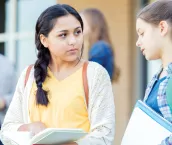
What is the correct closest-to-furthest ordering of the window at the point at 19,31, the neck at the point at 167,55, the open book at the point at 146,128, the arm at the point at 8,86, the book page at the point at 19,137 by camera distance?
the open book at the point at 146,128, the neck at the point at 167,55, the book page at the point at 19,137, the arm at the point at 8,86, the window at the point at 19,31

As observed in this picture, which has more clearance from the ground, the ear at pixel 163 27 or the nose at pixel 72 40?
the ear at pixel 163 27

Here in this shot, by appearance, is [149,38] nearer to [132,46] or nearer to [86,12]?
[86,12]

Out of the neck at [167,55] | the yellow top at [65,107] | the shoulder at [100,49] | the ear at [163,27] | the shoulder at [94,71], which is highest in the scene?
the ear at [163,27]

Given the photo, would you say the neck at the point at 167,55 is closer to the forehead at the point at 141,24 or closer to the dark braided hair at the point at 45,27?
the forehead at the point at 141,24

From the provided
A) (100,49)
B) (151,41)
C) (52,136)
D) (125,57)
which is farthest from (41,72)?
(125,57)

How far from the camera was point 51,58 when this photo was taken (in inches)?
151

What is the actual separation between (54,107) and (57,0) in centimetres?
416

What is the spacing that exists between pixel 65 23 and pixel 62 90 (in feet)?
1.18

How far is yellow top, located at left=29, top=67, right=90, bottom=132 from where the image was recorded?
359cm

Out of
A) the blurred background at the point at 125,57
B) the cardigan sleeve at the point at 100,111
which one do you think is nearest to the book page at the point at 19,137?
the cardigan sleeve at the point at 100,111

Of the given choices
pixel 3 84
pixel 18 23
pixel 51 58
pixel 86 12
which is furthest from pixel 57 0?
pixel 51 58

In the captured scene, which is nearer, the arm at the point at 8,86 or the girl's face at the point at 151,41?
the girl's face at the point at 151,41

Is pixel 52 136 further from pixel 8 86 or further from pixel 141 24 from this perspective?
pixel 8 86

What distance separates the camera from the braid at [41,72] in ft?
12.0
